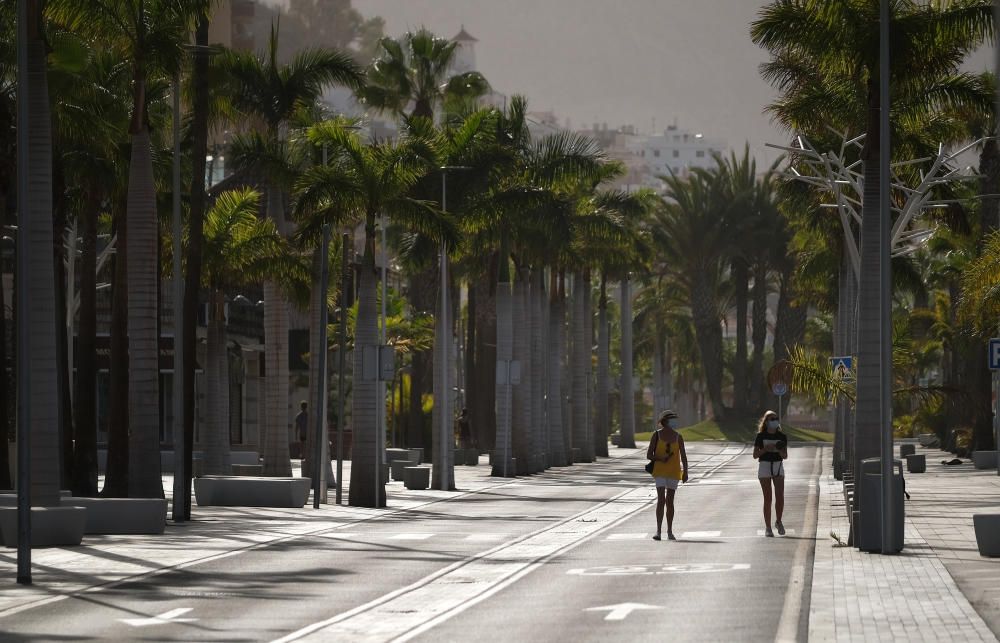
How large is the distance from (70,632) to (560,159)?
3918 centimetres

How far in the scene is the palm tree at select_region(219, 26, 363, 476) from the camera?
46312mm

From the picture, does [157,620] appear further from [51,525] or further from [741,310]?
[741,310]

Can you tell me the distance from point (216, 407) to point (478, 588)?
29.7 metres

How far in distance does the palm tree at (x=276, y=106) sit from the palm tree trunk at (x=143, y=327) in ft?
34.2

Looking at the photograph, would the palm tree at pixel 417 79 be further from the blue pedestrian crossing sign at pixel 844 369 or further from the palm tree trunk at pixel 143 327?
the palm tree trunk at pixel 143 327

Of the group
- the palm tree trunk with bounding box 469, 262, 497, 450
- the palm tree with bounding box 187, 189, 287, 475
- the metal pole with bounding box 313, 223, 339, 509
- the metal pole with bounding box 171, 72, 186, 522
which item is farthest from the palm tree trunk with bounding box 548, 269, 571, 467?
the metal pole with bounding box 171, 72, 186, 522

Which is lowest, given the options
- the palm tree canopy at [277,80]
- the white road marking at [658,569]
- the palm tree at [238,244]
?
the white road marking at [658,569]

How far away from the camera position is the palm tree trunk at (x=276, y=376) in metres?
48.0

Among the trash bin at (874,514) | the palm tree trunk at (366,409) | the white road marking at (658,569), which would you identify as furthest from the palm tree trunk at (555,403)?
the white road marking at (658,569)

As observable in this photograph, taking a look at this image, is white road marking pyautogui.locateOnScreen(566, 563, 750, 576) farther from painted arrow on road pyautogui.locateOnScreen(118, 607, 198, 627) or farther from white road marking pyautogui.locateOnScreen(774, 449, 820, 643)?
painted arrow on road pyautogui.locateOnScreen(118, 607, 198, 627)

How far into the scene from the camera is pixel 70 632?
52.6ft

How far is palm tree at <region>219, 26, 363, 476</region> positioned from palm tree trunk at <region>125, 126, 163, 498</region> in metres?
10.4

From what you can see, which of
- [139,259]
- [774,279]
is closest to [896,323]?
[139,259]

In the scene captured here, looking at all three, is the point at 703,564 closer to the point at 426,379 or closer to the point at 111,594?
the point at 111,594
